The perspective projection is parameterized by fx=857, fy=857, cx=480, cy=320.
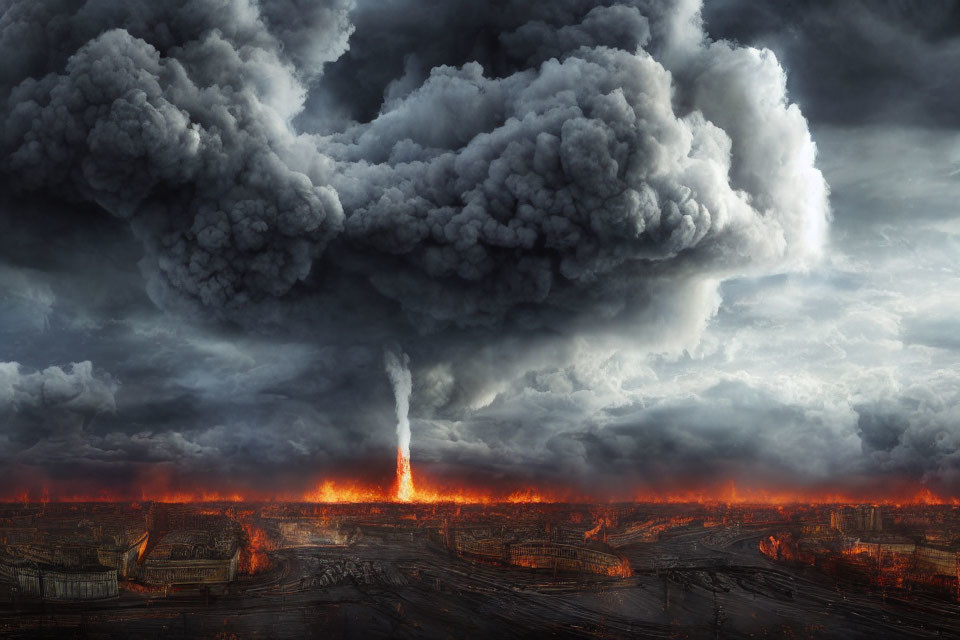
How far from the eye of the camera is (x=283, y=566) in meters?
106

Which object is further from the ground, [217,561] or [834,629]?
[217,561]

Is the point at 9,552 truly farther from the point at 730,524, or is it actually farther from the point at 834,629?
the point at 730,524

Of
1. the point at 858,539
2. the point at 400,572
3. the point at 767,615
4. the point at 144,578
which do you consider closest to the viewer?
the point at 767,615

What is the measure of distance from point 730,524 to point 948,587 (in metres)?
91.9

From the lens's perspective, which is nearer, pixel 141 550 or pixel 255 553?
pixel 141 550

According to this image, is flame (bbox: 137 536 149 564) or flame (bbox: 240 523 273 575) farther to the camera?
flame (bbox: 137 536 149 564)

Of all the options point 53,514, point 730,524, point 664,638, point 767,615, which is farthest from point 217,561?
point 730,524

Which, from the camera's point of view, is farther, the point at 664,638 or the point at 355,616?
the point at 355,616

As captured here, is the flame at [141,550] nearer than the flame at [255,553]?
No

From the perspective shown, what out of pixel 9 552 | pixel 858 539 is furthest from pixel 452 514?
pixel 9 552

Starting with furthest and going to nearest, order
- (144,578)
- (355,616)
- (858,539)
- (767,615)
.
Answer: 1. (858,539)
2. (144,578)
3. (767,615)
4. (355,616)

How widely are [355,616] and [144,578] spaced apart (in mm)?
31300

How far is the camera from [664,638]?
223 ft

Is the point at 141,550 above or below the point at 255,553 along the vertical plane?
above
